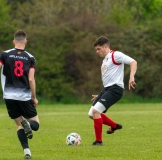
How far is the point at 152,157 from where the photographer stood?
859 centimetres

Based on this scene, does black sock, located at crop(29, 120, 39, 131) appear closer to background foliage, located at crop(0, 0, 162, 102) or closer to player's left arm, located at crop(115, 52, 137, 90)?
player's left arm, located at crop(115, 52, 137, 90)

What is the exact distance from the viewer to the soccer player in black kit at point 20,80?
27.5 ft

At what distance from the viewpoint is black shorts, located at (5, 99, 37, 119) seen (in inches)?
335

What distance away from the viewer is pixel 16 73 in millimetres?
8375

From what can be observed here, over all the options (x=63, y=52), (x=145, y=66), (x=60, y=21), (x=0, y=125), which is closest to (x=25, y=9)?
(x=60, y=21)

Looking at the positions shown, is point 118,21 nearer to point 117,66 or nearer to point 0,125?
point 0,125

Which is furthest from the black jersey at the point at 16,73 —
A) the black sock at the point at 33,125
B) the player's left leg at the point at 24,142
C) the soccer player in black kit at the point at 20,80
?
the player's left leg at the point at 24,142

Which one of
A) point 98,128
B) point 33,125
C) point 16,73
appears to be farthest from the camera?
point 98,128

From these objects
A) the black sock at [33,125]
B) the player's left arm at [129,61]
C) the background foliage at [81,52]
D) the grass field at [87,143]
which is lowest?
the background foliage at [81,52]

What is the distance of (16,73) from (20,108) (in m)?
0.52

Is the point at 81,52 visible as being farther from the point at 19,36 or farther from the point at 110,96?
the point at 19,36

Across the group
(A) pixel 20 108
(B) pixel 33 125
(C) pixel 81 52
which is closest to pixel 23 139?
(B) pixel 33 125

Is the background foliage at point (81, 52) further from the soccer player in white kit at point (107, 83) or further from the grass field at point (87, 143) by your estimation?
the soccer player in white kit at point (107, 83)

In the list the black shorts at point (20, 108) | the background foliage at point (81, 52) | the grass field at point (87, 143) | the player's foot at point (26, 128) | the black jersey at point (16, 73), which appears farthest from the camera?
the background foliage at point (81, 52)
